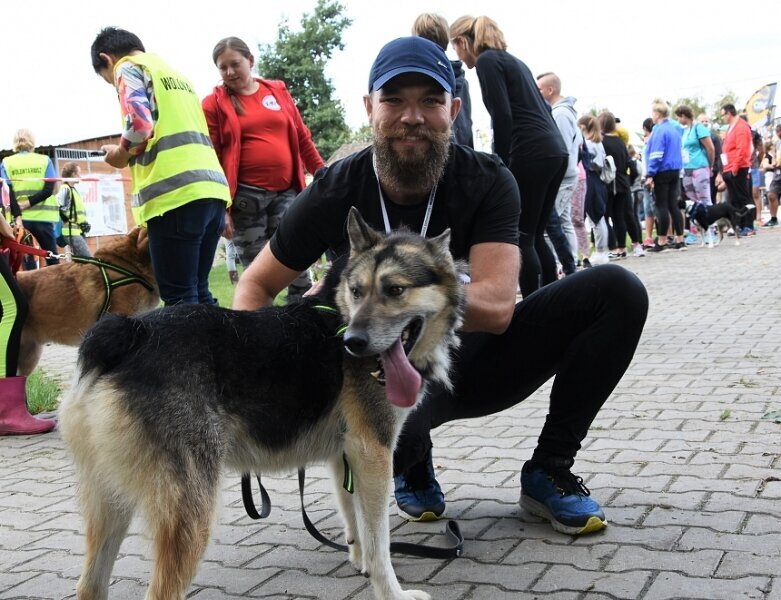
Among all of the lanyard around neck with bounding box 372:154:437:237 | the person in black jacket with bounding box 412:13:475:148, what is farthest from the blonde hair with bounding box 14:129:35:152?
the lanyard around neck with bounding box 372:154:437:237

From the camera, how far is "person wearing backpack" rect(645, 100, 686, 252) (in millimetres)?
15016

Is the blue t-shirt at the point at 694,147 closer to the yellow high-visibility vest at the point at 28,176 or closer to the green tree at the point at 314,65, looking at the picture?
the yellow high-visibility vest at the point at 28,176

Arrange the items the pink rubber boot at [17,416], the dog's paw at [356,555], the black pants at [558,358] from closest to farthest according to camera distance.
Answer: the dog's paw at [356,555], the black pants at [558,358], the pink rubber boot at [17,416]

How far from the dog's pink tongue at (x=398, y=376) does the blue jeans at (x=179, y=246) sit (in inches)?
117

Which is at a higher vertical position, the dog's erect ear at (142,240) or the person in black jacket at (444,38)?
the person in black jacket at (444,38)

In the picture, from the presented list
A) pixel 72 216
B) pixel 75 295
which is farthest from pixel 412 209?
pixel 72 216

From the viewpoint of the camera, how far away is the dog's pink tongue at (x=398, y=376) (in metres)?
2.81

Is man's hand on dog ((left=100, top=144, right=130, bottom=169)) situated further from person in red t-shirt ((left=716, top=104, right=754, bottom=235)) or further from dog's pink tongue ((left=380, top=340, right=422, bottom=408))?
Result: person in red t-shirt ((left=716, top=104, right=754, bottom=235))

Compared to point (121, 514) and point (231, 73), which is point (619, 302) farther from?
point (231, 73)

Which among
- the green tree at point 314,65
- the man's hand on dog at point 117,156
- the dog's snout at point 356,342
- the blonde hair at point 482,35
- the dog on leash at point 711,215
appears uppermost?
the green tree at point 314,65

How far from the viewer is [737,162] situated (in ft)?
61.6

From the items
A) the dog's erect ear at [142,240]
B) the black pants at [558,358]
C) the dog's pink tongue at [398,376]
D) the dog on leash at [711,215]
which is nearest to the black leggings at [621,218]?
the dog on leash at [711,215]

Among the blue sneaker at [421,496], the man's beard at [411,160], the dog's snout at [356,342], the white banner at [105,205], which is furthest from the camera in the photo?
the white banner at [105,205]

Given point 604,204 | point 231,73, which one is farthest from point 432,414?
point 604,204
